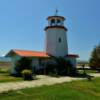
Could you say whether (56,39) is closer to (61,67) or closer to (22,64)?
(61,67)

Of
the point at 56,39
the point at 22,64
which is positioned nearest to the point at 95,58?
the point at 56,39

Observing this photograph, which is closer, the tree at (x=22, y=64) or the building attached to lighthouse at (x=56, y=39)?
the tree at (x=22, y=64)

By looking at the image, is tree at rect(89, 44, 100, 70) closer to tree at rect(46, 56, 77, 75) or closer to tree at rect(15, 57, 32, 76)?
tree at rect(46, 56, 77, 75)

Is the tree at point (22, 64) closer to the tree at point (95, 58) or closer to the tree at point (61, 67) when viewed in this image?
the tree at point (61, 67)

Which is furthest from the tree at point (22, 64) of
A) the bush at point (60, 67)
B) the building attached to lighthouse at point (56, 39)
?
→ the building attached to lighthouse at point (56, 39)

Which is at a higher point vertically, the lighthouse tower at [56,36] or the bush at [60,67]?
the lighthouse tower at [56,36]

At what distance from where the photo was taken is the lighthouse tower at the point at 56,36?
35500mm

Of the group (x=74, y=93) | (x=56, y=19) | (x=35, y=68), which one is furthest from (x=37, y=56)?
(x=74, y=93)

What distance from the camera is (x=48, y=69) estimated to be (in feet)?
108

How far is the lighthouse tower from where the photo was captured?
35.5 meters

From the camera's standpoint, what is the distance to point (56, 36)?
3544 centimetres

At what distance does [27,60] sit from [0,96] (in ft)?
53.7

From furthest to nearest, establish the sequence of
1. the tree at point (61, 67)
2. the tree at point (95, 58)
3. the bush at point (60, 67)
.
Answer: the tree at point (95, 58) < the tree at point (61, 67) < the bush at point (60, 67)

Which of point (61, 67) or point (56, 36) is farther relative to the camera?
point (56, 36)
